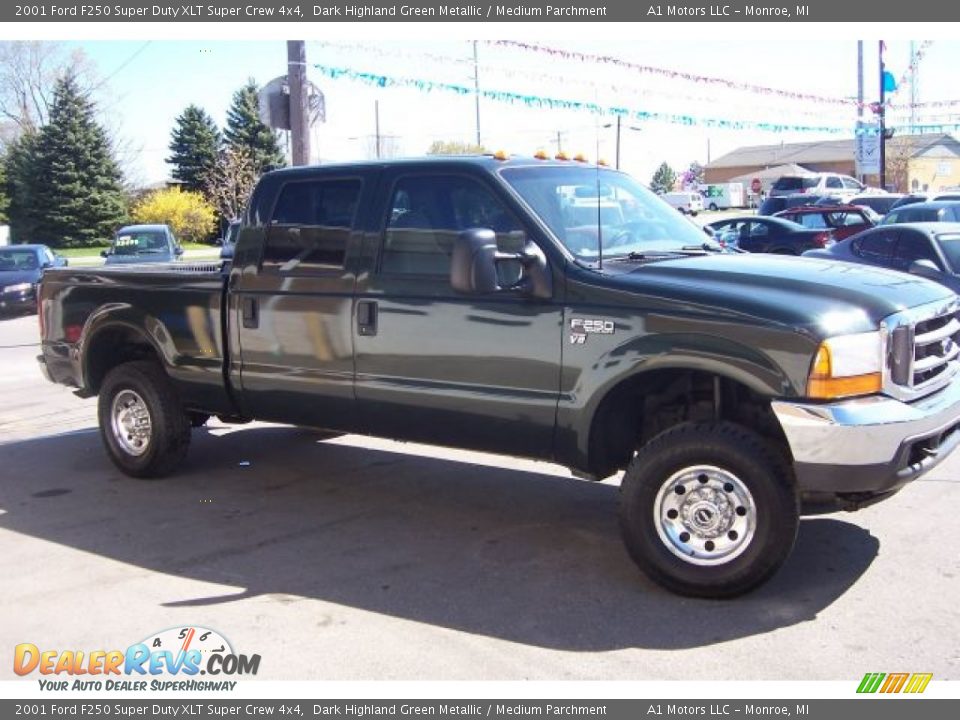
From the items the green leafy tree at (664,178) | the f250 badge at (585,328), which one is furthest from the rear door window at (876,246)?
the green leafy tree at (664,178)

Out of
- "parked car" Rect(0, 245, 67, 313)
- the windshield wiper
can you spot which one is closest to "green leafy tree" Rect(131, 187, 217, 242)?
"parked car" Rect(0, 245, 67, 313)

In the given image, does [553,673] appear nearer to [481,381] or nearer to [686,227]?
[481,381]

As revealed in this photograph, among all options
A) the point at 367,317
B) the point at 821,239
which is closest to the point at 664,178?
the point at 821,239

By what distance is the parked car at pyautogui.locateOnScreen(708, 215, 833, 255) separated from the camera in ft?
62.4

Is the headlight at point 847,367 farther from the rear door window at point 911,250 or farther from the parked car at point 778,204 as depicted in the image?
the parked car at point 778,204

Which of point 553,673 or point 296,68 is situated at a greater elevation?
point 296,68

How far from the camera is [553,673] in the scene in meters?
3.88

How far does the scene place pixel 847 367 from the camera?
4.22m

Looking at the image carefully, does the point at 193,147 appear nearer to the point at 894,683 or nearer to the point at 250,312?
the point at 250,312

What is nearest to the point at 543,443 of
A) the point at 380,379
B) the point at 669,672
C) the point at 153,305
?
the point at 380,379

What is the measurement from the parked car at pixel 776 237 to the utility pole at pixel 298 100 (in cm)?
866

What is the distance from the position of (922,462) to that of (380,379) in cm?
278

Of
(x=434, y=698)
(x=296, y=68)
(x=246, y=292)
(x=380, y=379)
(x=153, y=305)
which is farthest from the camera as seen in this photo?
(x=296, y=68)

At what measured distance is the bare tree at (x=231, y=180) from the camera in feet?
143
